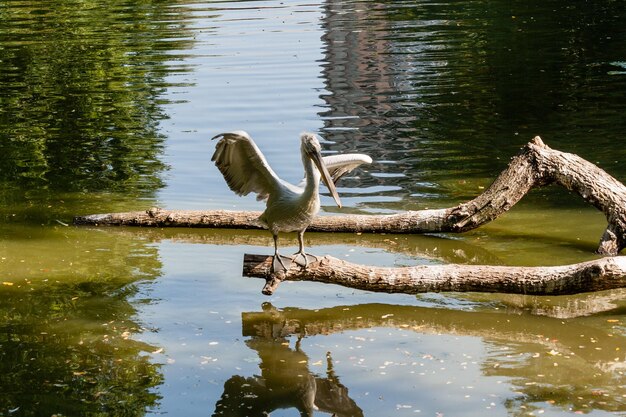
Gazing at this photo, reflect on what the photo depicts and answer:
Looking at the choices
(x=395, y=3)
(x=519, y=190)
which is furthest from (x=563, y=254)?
(x=395, y=3)

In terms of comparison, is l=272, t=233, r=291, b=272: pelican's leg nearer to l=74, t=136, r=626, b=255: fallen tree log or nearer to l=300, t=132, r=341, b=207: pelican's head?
l=300, t=132, r=341, b=207: pelican's head

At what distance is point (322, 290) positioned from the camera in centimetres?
871

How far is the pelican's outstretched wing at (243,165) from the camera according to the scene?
7.89 metres

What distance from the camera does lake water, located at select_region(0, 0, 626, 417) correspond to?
22.6 feet

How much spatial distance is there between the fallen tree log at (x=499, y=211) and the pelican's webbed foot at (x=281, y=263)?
2229 millimetres

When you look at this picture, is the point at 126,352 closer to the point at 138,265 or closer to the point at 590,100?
the point at 138,265

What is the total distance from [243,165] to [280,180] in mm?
367

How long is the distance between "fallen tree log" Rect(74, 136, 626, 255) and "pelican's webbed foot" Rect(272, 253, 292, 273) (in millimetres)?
2229

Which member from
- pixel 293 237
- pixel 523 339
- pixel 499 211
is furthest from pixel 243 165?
pixel 499 211

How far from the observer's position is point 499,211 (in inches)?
378

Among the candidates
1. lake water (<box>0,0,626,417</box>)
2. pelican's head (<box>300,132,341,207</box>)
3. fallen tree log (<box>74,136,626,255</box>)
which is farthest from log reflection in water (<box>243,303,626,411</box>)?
fallen tree log (<box>74,136,626,255</box>)

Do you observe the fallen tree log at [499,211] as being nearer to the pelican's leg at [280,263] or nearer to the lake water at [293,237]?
the lake water at [293,237]

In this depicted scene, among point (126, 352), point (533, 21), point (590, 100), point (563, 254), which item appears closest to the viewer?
point (126, 352)

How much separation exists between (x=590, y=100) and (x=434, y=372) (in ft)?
33.5
